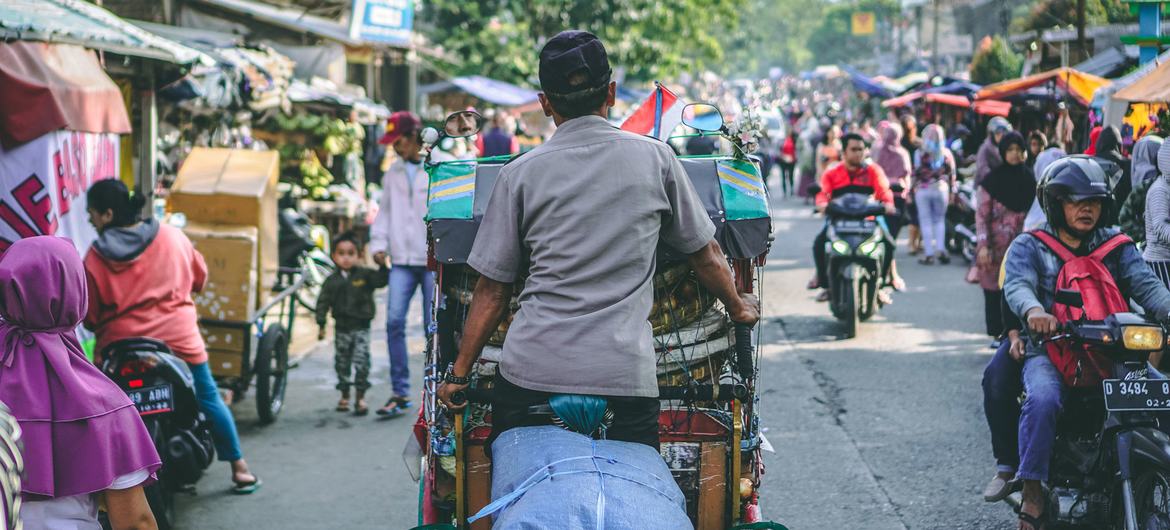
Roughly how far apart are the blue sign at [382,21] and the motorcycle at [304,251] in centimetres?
444

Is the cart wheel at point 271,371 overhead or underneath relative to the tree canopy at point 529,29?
underneath

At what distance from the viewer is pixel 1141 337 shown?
4707 millimetres

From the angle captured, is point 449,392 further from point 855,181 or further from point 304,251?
point 304,251

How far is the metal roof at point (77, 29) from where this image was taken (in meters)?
7.00

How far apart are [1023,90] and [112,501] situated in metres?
19.4

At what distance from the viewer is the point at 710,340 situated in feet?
13.2

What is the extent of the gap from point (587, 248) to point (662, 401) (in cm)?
90

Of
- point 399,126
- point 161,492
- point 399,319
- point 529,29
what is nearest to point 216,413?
point 161,492

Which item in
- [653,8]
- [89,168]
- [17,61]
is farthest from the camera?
[653,8]

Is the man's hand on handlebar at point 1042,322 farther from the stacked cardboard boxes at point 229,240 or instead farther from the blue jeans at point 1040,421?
the stacked cardboard boxes at point 229,240

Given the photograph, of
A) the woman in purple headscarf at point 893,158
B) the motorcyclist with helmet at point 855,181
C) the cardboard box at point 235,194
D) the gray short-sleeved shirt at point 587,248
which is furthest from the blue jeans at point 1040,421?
the woman in purple headscarf at point 893,158

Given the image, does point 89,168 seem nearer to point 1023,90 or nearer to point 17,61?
point 17,61

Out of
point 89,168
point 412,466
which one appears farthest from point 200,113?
point 412,466

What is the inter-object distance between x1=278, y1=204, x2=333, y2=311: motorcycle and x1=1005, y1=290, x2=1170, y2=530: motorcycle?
723 cm
